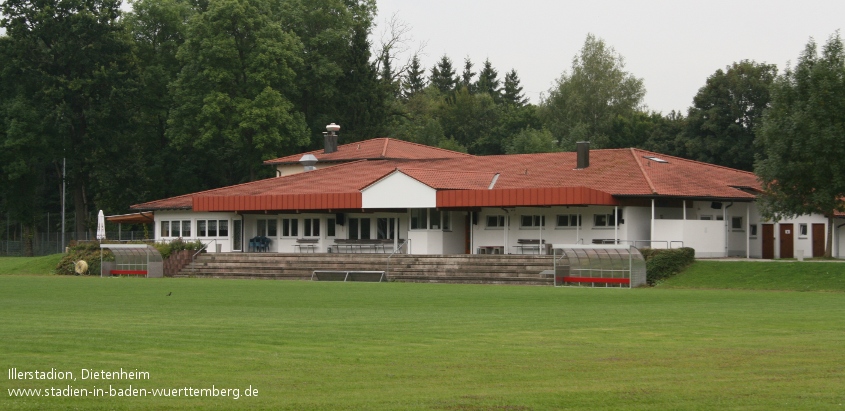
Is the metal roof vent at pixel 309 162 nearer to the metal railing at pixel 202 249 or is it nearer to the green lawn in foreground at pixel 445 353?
the metal railing at pixel 202 249

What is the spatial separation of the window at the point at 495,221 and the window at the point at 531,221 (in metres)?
1.05

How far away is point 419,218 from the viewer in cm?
5138

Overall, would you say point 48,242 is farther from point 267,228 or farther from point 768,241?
point 768,241

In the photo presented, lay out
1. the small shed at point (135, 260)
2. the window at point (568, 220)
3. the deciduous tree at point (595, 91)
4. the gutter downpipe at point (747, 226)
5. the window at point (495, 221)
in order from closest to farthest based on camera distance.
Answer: the window at point (568, 220)
the small shed at point (135, 260)
the gutter downpipe at point (747, 226)
the window at point (495, 221)
the deciduous tree at point (595, 91)

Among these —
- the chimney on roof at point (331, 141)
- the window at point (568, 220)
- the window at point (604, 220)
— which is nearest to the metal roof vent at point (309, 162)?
the chimney on roof at point (331, 141)

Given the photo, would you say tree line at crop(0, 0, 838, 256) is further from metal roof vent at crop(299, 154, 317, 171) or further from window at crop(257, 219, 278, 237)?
window at crop(257, 219, 278, 237)

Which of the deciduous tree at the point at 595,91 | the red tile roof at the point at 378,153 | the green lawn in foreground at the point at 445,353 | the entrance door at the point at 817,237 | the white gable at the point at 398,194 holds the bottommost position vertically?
the green lawn in foreground at the point at 445,353

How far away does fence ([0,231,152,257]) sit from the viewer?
238ft

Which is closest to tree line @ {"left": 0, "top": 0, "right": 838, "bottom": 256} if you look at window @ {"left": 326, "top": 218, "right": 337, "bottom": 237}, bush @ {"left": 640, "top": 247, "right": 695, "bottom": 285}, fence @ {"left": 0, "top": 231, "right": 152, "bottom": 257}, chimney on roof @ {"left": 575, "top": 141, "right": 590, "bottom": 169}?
fence @ {"left": 0, "top": 231, "right": 152, "bottom": 257}

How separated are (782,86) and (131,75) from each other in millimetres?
44168

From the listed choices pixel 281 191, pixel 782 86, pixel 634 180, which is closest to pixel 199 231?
pixel 281 191

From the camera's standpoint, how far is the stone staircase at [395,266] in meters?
41.9

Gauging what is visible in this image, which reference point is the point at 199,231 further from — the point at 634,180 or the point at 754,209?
the point at 754,209

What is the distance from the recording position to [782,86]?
44.2 m
